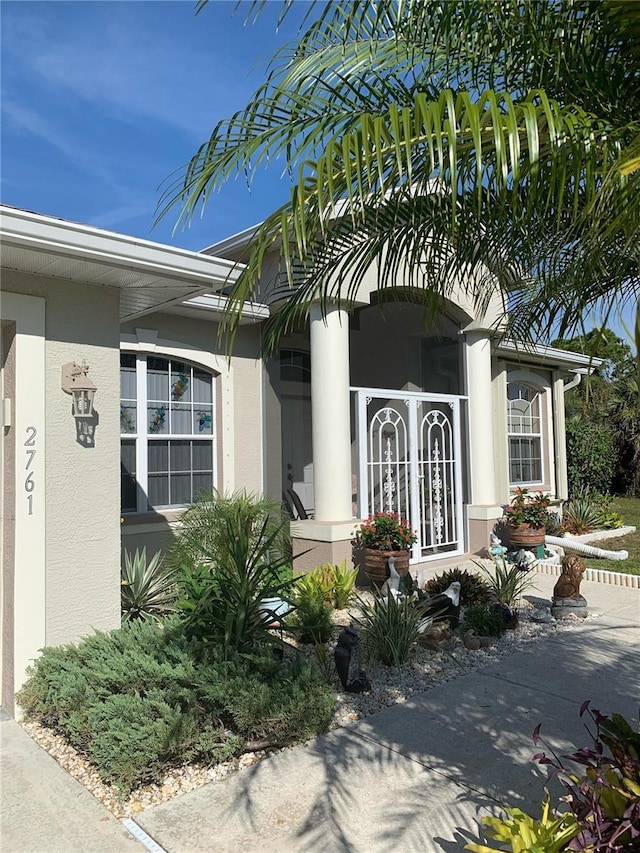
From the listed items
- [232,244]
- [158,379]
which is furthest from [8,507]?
[232,244]

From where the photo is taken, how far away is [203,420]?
9.62 meters

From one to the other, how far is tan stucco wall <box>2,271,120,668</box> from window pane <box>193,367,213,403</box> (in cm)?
374

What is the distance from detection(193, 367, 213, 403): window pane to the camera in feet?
31.3

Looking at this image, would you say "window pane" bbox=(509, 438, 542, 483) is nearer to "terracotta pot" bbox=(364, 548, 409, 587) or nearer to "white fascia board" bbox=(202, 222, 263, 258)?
"terracotta pot" bbox=(364, 548, 409, 587)

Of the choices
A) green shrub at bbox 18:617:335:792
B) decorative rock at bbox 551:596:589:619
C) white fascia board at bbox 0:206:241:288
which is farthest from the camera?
decorative rock at bbox 551:596:589:619

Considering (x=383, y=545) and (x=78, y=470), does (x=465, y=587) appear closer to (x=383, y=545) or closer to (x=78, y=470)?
(x=383, y=545)

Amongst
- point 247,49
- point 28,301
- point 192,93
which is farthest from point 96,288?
point 247,49

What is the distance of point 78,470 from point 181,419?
3.94 m

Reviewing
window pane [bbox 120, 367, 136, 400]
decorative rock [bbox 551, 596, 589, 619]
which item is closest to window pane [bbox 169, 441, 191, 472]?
window pane [bbox 120, 367, 136, 400]

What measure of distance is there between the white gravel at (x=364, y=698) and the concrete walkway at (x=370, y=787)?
0.09 metres

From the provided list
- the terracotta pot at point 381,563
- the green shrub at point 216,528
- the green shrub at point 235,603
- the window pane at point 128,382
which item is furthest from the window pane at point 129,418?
the terracotta pot at point 381,563

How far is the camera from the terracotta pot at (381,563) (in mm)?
8422

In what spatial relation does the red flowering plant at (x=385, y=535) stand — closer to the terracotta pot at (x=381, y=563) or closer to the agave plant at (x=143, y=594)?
the terracotta pot at (x=381, y=563)

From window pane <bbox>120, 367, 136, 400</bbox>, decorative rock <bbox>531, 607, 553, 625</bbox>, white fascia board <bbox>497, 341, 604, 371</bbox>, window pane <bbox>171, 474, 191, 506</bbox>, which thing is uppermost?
white fascia board <bbox>497, 341, 604, 371</bbox>
